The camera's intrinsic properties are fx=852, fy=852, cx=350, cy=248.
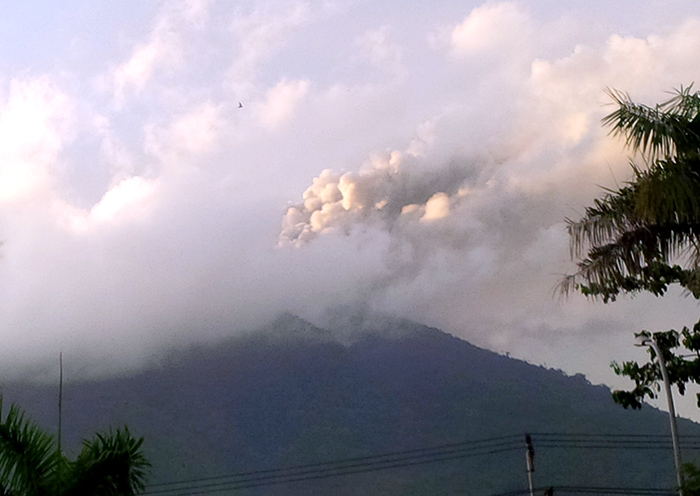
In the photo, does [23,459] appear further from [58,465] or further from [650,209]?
[650,209]

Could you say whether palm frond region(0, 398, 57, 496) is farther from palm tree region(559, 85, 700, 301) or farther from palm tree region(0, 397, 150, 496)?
palm tree region(559, 85, 700, 301)

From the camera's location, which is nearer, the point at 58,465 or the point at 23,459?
the point at 23,459

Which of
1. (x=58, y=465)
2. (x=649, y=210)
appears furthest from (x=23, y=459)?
(x=649, y=210)

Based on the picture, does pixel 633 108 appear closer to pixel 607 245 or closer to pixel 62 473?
pixel 607 245

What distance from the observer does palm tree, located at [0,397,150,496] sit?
9375 mm

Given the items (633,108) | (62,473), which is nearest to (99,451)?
(62,473)

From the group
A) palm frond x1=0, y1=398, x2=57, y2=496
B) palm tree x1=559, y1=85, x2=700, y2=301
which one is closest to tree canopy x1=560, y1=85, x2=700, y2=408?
palm tree x1=559, y1=85, x2=700, y2=301

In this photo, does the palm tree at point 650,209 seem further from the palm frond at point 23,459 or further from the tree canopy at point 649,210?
the palm frond at point 23,459

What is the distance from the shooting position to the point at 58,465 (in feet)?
31.6

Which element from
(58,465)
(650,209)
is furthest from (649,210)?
(58,465)

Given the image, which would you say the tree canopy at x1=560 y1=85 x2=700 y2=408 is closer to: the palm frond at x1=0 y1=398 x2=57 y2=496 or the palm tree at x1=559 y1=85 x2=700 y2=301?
the palm tree at x1=559 y1=85 x2=700 y2=301

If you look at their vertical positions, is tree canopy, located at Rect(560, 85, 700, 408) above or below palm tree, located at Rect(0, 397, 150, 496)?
above

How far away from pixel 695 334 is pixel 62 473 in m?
12.2

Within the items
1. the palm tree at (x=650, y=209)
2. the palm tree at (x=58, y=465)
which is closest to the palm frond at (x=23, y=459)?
the palm tree at (x=58, y=465)
